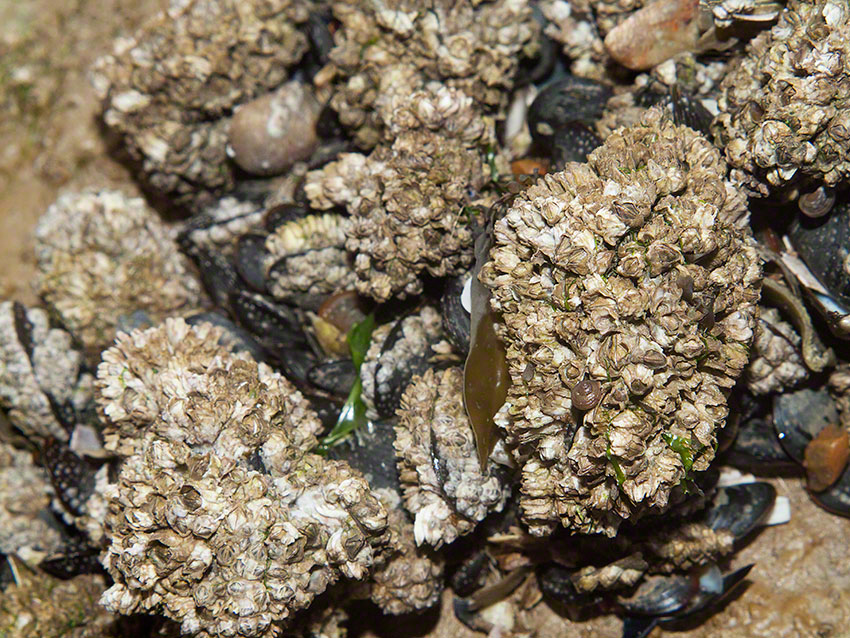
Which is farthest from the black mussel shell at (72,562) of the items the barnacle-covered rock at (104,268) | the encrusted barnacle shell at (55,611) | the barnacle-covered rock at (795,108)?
the barnacle-covered rock at (795,108)

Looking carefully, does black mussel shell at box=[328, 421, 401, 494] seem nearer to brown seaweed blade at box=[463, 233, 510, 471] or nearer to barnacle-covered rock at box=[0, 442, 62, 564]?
brown seaweed blade at box=[463, 233, 510, 471]

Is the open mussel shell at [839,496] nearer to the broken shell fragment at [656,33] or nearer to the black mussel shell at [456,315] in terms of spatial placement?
the black mussel shell at [456,315]

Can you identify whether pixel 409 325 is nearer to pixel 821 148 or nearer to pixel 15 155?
pixel 821 148

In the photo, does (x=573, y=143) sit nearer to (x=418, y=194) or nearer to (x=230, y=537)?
(x=418, y=194)

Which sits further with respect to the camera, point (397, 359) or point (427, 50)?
point (427, 50)

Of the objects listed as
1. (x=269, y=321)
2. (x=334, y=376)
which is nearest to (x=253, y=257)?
(x=269, y=321)

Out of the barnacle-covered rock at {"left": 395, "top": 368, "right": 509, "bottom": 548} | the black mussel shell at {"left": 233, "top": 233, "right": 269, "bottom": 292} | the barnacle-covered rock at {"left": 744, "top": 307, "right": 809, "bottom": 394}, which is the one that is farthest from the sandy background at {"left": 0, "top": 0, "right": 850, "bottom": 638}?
the barnacle-covered rock at {"left": 744, "top": 307, "right": 809, "bottom": 394}

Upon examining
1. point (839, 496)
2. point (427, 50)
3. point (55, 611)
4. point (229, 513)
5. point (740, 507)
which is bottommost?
point (839, 496)

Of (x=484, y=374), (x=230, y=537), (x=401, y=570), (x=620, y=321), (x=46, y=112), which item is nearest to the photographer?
(x=620, y=321)
